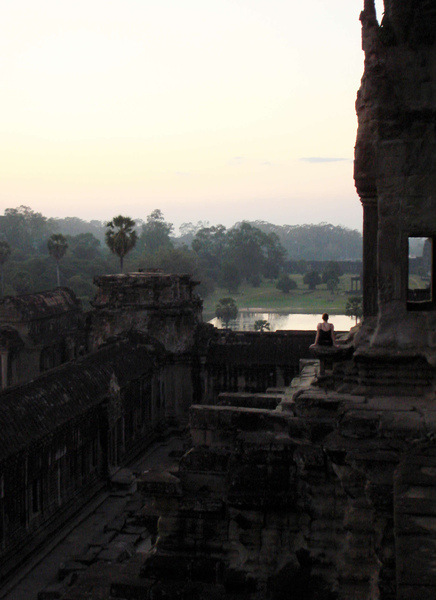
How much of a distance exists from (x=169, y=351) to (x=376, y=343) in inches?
604

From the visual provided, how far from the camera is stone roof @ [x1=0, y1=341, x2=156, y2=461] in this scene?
14.1 metres

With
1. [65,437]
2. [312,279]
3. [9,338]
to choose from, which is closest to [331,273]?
[312,279]

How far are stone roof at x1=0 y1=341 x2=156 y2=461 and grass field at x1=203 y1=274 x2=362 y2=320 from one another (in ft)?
208

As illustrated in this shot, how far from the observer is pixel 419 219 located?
8.48 metres

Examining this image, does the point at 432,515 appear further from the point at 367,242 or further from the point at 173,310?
the point at 173,310

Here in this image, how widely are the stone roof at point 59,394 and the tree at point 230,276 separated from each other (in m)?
75.2

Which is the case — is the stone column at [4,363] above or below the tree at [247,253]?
below

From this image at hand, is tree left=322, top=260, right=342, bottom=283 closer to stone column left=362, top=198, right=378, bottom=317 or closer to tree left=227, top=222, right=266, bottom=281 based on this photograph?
tree left=227, top=222, right=266, bottom=281

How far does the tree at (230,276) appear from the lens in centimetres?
9687

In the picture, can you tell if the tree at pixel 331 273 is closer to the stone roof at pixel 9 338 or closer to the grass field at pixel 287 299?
the grass field at pixel 287 299

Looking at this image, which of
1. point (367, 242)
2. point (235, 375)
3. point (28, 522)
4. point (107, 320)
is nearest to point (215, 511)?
point (367, 242)

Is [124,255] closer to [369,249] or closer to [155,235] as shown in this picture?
[369,249]

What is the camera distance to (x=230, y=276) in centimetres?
9744

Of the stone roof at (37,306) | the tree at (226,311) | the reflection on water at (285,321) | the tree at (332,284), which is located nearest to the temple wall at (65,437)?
the stone roof at (37,306)
